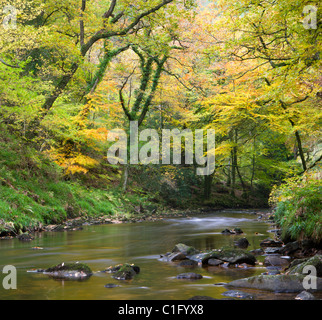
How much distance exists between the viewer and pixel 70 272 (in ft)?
17.0

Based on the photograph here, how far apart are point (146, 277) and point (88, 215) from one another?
9.60 metres

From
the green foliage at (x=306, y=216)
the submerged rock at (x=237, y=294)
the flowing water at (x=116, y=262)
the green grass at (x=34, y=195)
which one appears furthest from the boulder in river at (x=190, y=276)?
the green grass at (x=34, y=195)

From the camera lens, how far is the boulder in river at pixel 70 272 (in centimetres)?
508

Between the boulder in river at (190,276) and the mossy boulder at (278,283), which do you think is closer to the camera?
the mossy boulder at (278,283)

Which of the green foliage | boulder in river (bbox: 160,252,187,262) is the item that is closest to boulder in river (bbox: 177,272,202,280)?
boulder in river (bbox: 160,252,187,262)

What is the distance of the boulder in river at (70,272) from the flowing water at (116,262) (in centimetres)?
13

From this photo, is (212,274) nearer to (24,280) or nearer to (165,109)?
(24,280)

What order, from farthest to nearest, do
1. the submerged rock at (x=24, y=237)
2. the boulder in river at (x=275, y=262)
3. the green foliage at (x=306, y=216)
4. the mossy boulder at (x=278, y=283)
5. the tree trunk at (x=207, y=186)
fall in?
the tree trunk at (x=207, y=186), the submerged rock at (x=24, y=237), the green foliage at (x=306, y=216), the boulder in river at (x=275, y=262), the mossy boulder at (x=278, y=283)

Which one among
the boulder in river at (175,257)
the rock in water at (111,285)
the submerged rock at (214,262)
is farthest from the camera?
the boulder in river at (175,257)

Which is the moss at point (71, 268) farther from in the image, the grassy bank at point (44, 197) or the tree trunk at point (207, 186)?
the tree trunk at point (207, 186)

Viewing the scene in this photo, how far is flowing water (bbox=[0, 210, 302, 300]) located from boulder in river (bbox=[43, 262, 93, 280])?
0.43 ft

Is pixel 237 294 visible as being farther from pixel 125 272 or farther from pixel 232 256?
pixel 232 256

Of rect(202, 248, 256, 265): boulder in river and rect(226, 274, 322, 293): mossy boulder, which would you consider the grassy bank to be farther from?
rect(226, 274, 322, 293): mossy boulder
